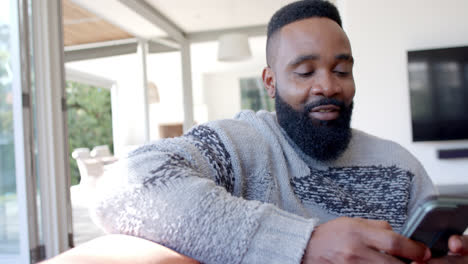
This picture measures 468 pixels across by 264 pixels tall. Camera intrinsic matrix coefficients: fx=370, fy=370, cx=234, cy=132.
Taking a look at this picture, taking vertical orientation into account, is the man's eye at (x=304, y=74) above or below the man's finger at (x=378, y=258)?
above

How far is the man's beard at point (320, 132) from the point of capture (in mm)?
863

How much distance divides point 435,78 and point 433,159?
76 centimetres

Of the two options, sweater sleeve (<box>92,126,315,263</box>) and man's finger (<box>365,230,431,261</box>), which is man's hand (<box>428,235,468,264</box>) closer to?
man's finger (<box>365,230,431,261</box>)

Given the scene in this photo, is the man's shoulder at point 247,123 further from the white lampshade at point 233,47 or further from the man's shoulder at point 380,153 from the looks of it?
the white lampshade at point 233,47

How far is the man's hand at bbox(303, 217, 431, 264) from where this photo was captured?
0.46 metres

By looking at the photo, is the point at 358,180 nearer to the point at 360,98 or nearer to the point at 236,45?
the point at 360,98

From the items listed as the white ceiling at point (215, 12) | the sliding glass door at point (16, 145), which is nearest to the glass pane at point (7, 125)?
the sliding glass door at point (16, 145)

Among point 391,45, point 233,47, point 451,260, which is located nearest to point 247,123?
point 451,260

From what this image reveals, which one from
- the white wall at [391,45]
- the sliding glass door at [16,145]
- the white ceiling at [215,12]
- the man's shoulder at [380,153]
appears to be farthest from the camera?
the white ceiling at [215,12]

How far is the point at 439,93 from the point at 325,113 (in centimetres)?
313

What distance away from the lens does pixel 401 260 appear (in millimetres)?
476

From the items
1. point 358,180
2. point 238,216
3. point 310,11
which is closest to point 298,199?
point 358,180

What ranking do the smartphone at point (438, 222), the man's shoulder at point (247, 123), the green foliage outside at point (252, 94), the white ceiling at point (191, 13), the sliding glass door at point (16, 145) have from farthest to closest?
the green foliage outside at point (252, 94), the white ceiling at point (191, 13), the sliding glass door at point (16, 145), the man's shoulder at point (247, 123), the smartphone at point (438, 222)

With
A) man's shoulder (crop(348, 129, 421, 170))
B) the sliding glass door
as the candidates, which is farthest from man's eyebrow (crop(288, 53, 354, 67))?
the sliding glass door
